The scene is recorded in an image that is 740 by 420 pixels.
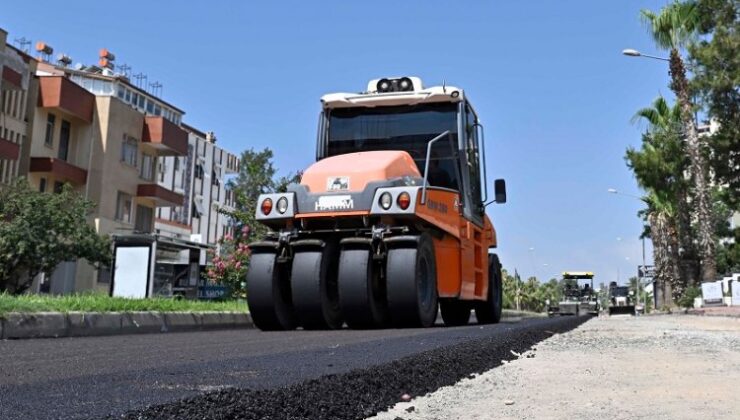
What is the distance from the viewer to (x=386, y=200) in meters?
8.76

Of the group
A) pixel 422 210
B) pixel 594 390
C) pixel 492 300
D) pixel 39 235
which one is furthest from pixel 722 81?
pixel 594 390

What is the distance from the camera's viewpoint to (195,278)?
22625mm

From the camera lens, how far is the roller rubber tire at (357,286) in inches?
343

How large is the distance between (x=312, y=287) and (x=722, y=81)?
856 inches

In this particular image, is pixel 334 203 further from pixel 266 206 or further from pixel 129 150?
pixel 129 150

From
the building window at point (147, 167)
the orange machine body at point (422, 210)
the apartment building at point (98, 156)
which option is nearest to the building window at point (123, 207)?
the apartment building at point (98, 156)

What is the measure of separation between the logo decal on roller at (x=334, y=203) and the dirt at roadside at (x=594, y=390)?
3.49 m

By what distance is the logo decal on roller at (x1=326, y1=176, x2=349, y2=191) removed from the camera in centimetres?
933

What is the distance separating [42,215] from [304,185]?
12.7 meters

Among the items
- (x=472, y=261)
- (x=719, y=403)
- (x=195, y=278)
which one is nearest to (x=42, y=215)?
(x=195, y=278)

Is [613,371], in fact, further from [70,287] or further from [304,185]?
[70,287]

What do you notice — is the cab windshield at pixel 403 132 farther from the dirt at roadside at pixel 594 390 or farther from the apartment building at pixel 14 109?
the apartment building at pixel 14 109

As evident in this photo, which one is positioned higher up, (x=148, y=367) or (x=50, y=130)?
(x=50, y=130)

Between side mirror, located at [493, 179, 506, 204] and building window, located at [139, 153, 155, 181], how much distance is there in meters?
27.0
